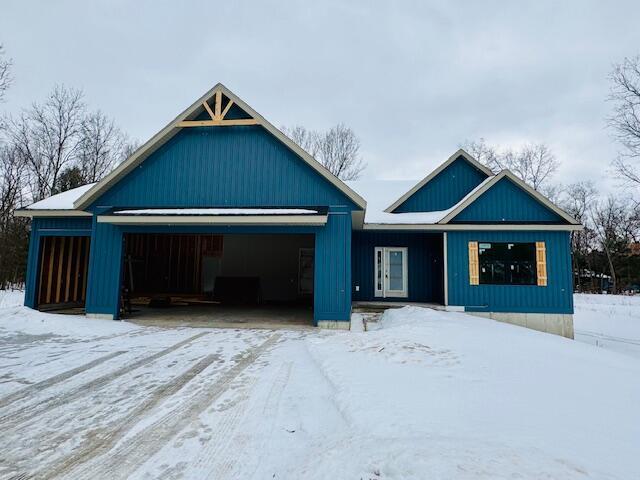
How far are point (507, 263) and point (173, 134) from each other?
11.4m

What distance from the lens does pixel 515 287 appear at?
10.9 m

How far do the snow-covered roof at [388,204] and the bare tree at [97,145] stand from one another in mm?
22551

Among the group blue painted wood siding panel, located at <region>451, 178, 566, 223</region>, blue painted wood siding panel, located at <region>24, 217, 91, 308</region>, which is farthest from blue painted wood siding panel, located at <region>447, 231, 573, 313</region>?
blue painted wood siding panel, located at <region>24, 217, 91, 308</region>

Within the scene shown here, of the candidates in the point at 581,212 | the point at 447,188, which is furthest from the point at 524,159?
the point at 447,188

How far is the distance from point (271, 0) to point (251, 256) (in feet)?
35.3

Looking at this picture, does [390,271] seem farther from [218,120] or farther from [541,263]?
[218,120]

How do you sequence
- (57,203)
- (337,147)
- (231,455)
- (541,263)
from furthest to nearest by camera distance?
(337,147), (57,203), (541,263), (231,455)

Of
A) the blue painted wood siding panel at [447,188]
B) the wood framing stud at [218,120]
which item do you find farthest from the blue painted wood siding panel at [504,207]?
the wood framing stud at [218,120]

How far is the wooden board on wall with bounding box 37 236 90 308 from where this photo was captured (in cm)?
1136

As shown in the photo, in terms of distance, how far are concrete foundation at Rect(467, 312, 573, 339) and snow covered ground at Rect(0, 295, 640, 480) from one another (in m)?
4.50

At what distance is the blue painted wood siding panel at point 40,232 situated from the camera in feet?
35.7

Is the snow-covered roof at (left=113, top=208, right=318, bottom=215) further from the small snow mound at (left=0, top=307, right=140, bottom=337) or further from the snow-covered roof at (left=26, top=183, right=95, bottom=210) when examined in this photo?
the small snow mound at (left=0, top=307, right=140, bottom=337)

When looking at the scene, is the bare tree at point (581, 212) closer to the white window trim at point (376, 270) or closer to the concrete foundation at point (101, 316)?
the white window trim at point (376, 270)

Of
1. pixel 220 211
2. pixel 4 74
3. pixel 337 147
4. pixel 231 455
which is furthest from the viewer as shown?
pixel 337 147
